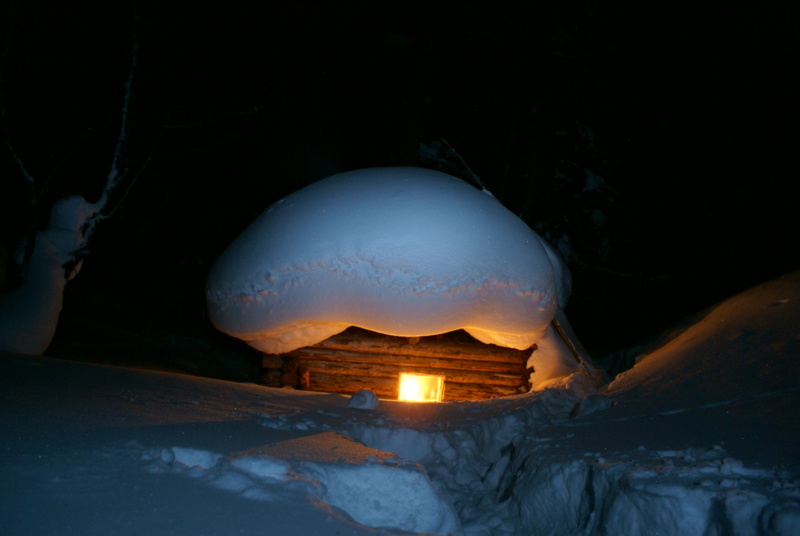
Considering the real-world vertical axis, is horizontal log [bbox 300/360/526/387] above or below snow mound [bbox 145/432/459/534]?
above

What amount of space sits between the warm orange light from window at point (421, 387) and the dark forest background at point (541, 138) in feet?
16.2

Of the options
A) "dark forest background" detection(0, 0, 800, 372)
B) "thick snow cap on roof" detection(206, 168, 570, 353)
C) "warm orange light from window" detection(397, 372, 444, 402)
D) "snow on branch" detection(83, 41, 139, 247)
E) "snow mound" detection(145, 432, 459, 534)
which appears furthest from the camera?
"dark forest background" detection(0, 0, 800, 372)

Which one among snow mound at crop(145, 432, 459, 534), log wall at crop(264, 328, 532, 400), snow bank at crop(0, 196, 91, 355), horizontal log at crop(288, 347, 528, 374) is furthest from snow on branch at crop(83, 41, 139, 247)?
snow mound at crop(145, 432, 459, 534)

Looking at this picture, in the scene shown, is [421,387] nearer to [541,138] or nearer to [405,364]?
[405,364]

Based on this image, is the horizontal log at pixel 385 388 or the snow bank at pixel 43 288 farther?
the horizontal log at pixel 385 388

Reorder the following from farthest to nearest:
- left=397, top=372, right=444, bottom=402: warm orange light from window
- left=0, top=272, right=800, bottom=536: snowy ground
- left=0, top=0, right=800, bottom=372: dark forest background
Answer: left=0, top=0, right=800, bottom=372: dark forest background → left=397, top=372, right=444, bottom=402: warm orange light from window → left=0, top=272, right=800, bottom=536: snowy ground

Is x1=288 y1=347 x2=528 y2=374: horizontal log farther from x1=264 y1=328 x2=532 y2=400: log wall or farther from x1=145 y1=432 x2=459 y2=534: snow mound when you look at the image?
x1=145 y1=432 x2=459 y2=534: snow mound

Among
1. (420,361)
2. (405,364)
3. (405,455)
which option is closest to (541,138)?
(420,361)

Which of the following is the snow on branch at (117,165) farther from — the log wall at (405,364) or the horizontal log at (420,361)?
the horizontal log at (420,361)

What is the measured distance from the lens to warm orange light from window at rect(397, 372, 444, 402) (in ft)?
23.0

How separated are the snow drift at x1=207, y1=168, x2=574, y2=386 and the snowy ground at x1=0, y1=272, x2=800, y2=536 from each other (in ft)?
3.21

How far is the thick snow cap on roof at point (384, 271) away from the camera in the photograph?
17.0ft

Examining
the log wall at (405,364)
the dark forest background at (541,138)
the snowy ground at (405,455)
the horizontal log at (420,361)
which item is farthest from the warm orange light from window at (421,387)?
the dark forest background at (541,138)

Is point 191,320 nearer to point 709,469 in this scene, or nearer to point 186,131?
point 186,131
